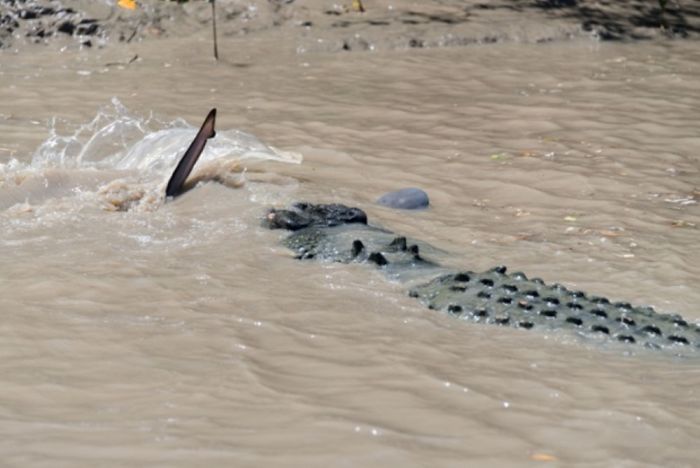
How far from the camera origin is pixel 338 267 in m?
5.82

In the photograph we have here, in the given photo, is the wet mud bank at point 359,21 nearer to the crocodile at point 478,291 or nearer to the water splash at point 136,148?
the water splash at point 136,148

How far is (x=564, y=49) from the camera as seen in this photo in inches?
488

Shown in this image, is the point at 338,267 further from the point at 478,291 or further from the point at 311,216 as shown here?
the point at 478,291

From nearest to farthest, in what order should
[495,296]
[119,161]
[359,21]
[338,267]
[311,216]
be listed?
1. [495,296]
2. [338,267]
3. [311,216]
4. [119,161]
5. [359,21]

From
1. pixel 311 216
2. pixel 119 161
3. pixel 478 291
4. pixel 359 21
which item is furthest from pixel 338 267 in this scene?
pixel 359 21

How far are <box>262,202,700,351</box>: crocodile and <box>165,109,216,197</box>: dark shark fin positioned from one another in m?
0.76

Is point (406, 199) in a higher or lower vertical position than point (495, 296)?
lower

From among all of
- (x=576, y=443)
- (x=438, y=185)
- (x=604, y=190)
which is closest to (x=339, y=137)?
(x=438, y=185)

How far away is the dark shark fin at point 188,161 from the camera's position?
6.56 m

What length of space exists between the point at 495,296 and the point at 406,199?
2068mm

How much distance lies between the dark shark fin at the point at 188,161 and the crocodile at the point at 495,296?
76 centimetres

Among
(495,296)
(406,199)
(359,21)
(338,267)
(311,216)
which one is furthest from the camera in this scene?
(359,21)

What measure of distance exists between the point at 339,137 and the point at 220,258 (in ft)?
9.73

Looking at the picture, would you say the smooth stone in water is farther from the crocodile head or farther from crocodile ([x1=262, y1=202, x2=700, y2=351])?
crocodile ([x1=262, y1=202, x2=700, y2=351])
